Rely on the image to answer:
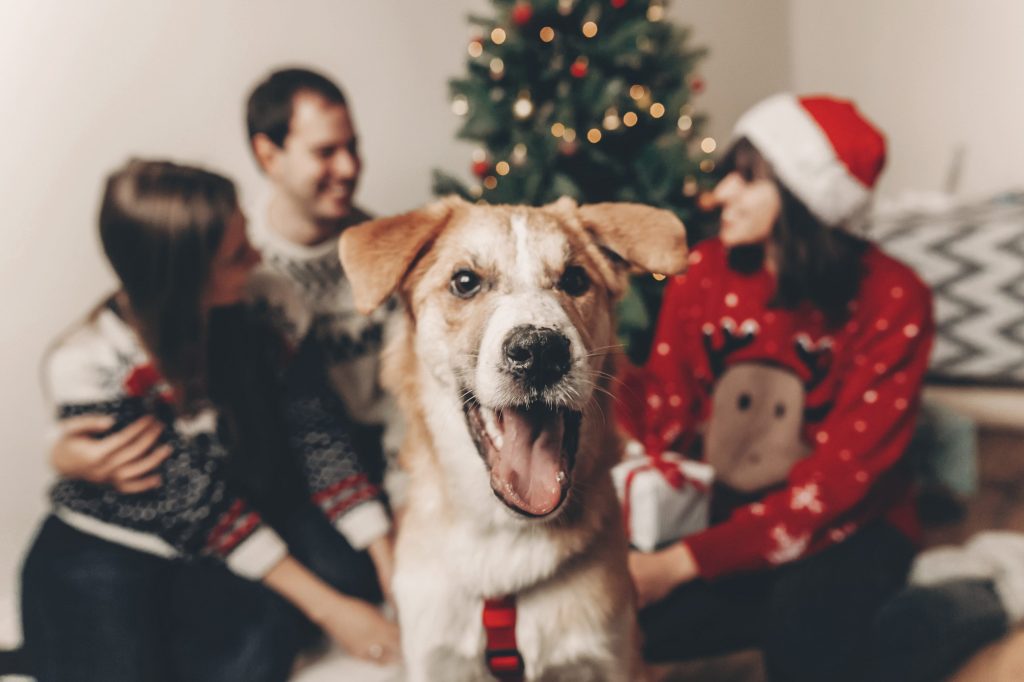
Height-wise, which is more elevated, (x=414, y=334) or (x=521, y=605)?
(x=414, y=334)

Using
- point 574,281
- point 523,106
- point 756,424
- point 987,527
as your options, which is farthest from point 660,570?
point 987,527

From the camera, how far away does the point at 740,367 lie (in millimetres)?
1440

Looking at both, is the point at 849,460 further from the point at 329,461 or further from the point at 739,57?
the point at 739,57

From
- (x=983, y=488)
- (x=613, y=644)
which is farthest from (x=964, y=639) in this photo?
(x=983, y=488)

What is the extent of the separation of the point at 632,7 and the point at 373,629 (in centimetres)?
172

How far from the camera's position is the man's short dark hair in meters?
1.56

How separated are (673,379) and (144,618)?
3.92 ft

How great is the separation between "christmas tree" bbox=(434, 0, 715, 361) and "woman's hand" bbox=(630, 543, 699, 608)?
574 mm

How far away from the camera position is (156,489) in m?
1.23

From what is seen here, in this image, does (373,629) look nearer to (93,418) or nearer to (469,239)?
(93,418)

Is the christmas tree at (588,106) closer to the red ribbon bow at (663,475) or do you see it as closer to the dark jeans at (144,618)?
the red ribbon bow at (663,475)

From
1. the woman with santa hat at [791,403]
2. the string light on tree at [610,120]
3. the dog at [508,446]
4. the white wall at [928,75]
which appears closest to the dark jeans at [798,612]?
the woman with santa hat at [791,403]

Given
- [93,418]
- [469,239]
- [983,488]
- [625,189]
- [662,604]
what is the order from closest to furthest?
[469,239] → [93,418] → [662,604] → [625,189] → [983,488]

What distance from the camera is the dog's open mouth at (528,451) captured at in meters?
0.88
